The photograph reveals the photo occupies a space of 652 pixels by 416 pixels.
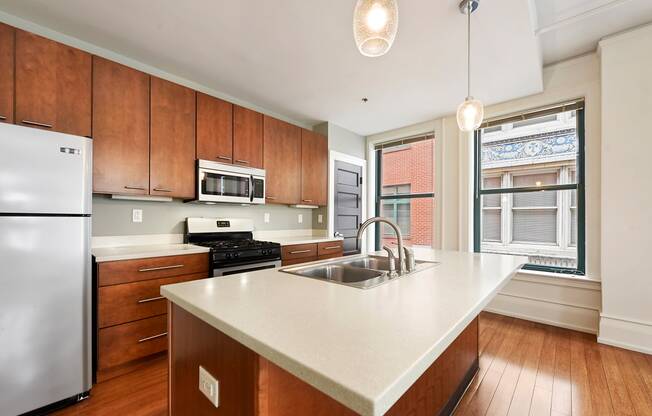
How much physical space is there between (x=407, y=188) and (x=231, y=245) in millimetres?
2735

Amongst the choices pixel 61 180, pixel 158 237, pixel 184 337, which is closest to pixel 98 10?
pixel 61 180

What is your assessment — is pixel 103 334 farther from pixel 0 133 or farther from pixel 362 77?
pixel 362 77

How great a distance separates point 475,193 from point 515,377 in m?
2.16

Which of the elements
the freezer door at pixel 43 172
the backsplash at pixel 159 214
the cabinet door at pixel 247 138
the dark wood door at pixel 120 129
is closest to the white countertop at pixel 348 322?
the freezer door at pixel 43 172

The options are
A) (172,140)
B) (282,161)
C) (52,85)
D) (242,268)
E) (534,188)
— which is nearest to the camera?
(52,85)

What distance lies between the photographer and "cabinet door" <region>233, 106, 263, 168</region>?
2.95 m

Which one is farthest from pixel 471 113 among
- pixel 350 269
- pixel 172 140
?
pixel 172 140

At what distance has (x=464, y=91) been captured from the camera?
2990mm

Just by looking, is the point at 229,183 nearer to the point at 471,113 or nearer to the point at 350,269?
the point at 350,269

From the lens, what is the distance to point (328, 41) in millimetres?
2168

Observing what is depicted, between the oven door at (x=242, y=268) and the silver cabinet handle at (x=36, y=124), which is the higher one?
the silver cabinet handle at (x=36, y=124)

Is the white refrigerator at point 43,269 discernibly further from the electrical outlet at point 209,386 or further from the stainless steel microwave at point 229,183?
the electrical outlet at point 209,386

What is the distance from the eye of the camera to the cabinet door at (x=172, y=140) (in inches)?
93.0

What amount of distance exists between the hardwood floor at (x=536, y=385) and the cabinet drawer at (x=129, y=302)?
0.41m
